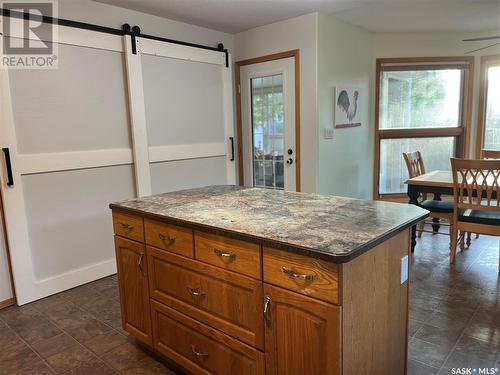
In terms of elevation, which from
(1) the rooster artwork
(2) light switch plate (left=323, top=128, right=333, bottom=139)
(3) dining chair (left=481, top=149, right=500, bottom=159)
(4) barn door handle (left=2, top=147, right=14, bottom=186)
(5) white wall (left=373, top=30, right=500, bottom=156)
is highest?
(5) white wall (left=373, top=30, right=500, bottom=156)

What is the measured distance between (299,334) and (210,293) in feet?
1.60

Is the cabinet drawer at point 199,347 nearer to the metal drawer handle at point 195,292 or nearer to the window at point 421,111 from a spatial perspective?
the metal drawer handle at point 195,292

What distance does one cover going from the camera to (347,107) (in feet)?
14.0

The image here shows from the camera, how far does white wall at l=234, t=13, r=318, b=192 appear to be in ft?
12.3

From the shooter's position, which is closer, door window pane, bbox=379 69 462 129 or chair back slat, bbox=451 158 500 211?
chair back slat, bbox=451 158 500 211

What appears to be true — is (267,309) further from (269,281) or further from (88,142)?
(88,142)

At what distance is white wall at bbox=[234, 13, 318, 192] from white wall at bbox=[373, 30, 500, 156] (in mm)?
1518

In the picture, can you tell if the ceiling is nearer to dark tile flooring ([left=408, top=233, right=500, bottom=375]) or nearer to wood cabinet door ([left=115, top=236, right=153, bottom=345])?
wood cabinet door ([left=115, top=236, right=153, bottom=345])

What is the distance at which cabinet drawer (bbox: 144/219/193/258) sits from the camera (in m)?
1.73

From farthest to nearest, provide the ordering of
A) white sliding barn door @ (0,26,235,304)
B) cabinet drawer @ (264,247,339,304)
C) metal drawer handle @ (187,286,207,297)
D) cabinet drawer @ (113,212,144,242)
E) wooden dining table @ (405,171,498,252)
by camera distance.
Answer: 1. wooden dining table @ (405,171,498,252)
2. white sliding barn door @ (0,26,235,304)
3. cabinet drawer @ (113,212,144,242)
4. metal drawer handle @ (187,286,207,297)
5. cabinet drawer @ (264,247,339,304)

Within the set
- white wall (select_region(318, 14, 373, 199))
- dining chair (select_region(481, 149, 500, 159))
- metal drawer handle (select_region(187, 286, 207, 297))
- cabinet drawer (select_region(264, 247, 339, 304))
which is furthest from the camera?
dining chair (select_region(481, 149, 500, 159))

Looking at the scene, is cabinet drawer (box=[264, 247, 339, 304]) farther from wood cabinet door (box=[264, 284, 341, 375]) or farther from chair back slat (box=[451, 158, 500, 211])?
chair back slat (box=[451, 158, 500, 211])

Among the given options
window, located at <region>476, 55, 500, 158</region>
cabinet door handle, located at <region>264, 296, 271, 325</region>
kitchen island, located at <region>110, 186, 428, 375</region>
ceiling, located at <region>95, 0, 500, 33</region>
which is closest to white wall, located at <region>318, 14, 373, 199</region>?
ceiling, located at <region>95, 0, 500, 33</region>

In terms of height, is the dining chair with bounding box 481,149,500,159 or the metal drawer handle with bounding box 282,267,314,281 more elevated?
the dining chair with bounding box 481,149,500,159
